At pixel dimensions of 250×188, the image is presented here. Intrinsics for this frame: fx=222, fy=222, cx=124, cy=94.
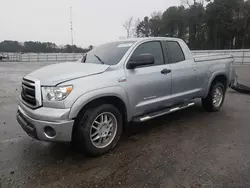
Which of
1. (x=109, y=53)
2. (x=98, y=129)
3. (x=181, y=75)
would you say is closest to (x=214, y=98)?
(x=181, y=75)

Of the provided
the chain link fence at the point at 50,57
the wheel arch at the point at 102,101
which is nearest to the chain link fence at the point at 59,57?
the chain link fence at the point at 50,57

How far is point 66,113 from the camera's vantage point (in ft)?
9.78

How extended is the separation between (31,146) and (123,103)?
1.77m

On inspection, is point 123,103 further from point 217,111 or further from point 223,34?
point 223,34

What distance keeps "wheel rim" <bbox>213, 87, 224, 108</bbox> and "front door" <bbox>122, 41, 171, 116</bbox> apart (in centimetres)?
197

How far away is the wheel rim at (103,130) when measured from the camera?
3.40m

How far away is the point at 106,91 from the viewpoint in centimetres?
333

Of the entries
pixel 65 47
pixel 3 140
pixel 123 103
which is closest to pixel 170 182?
pixel 123 103

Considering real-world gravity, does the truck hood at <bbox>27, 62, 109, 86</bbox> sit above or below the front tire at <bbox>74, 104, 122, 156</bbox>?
above

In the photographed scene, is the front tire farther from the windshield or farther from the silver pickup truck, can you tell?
the windshield

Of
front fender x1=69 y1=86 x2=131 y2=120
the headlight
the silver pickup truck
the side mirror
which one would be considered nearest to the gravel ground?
the silver pickup truck

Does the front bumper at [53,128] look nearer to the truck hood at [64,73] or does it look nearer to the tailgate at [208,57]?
the truck hood at [64,73]

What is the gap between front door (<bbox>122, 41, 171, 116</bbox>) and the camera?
3.75 m

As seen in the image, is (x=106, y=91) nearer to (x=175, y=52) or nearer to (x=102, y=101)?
(x=102, y=101)
